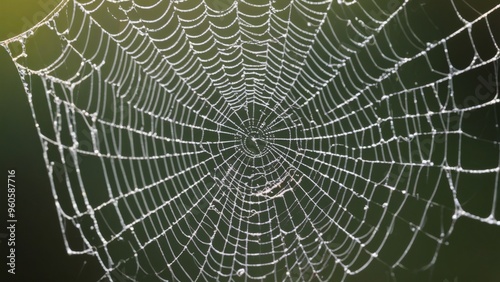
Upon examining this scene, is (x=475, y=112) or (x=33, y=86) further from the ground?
(x=33, y=86)

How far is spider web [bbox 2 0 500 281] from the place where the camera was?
9.64ft

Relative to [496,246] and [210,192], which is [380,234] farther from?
[210,192]

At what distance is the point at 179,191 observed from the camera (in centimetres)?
307

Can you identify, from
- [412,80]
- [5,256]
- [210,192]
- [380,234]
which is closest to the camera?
[5,256]

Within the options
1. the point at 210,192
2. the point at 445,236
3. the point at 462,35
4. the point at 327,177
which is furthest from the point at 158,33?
the point at 445,236

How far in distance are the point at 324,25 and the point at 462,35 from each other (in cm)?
65

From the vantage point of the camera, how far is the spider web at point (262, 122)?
9.64 ft

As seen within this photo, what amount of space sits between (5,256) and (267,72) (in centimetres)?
137

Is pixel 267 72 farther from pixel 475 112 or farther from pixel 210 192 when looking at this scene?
pixel 475 112

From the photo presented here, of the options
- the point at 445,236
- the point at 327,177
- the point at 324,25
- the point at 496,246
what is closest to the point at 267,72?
the point at 324,25

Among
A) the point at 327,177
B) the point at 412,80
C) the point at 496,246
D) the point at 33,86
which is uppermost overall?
the point at 33,86

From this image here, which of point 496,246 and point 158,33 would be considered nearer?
point 158,33

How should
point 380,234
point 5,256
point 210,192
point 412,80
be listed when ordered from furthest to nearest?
point 380,234, point 210,192, point 412,80, point 5,256

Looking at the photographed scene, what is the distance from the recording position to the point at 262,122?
325cm
